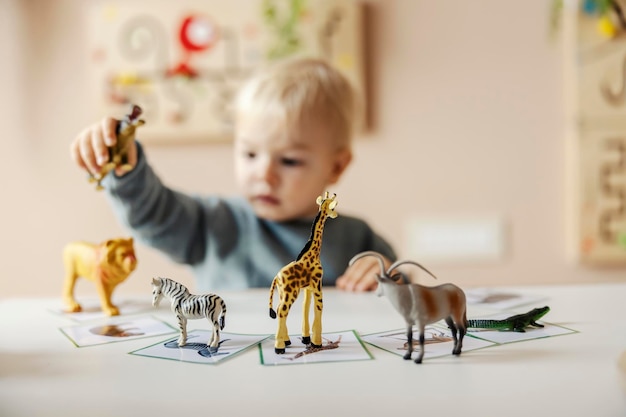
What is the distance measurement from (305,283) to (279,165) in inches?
25.3

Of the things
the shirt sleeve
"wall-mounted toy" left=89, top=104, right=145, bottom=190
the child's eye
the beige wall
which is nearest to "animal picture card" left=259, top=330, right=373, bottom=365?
"wall-mounted toy" left=89, top=104, right=145, bottom=190

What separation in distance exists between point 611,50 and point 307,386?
73.6 inches

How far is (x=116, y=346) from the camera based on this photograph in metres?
0.58

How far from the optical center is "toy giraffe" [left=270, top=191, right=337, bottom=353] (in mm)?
529

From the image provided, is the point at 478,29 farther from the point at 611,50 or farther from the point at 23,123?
the point at 23,123

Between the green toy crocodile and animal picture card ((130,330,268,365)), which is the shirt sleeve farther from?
the green toy crocodile

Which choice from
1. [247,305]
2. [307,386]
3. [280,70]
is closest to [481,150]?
[280,70]

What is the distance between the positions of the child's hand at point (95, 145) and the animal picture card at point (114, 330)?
20 centimetres

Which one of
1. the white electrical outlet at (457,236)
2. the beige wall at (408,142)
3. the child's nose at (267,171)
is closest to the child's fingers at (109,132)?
the child's nose at (267,171)

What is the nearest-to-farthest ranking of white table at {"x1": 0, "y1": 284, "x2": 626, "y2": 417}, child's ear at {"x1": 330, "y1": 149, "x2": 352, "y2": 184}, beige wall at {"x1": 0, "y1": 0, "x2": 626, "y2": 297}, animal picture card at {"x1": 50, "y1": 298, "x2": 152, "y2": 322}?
white table at {"x1": 0, "y1": 284, "x2": 626, "y2": 417}, animal picture card at {"x1": 50, "y1": 298, "x2": 152, "y2": 322}, child's ear at {"x1": 330, "y1": 149, "x2": 352, "y2": 184}, beige wall at {"x1": 0, "y1": 0, "x2": 626, "y2": 297}

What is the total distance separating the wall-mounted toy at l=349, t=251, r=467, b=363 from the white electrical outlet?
154cm

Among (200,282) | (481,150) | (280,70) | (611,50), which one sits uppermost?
(611,50)

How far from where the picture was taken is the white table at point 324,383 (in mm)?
405

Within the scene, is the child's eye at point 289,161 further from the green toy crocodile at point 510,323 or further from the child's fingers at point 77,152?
the green toy crocodile at point 510,323
